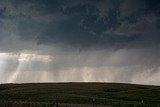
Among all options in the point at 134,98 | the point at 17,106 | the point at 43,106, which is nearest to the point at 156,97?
the point at 134,98

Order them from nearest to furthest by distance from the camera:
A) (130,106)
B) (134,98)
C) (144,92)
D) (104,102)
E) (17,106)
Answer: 1. (17,106)
2. (130,106)
3. (104,102)
4. (134,98)
5. (144,92)

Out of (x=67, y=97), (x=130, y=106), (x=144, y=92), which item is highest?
(x=144, y=92)

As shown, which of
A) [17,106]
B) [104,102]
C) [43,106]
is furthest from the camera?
[104,102]

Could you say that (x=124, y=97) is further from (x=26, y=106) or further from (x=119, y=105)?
(x=26, y=106)

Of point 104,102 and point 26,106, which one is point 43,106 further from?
point 104,102

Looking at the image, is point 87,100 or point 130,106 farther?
point 87,100

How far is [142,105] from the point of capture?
72812 millimetres

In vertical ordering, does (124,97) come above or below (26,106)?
above

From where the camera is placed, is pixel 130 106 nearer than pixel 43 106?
No

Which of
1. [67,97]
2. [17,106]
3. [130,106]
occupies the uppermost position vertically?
[67,97]

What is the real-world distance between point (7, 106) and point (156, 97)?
56.0m

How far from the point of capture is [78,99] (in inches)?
3248

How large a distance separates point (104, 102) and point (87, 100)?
4769mm

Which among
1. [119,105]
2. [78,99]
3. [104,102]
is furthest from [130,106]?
[78,99]
